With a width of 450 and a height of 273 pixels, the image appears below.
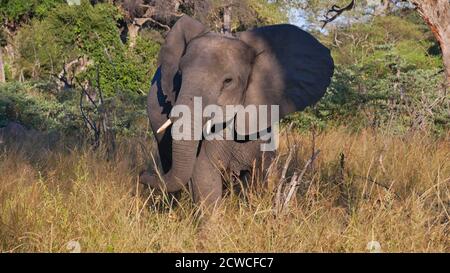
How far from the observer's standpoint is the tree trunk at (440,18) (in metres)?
9.05

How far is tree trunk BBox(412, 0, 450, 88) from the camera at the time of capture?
9.05m

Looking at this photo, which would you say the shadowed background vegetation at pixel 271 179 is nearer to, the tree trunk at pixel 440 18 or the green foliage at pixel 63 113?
the green foliage at pixel 63 113

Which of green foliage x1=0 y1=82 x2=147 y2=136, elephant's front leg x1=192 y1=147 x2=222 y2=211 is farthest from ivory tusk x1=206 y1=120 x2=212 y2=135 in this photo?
green foliage x1=0 y1=82 x2=147 y2=136

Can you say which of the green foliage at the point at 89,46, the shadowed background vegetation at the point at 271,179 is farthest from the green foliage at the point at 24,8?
the shadowed background vegetation at the point at 271,179

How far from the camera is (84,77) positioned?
19578 millimetres

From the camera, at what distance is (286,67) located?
474cm

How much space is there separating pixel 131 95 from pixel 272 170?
879 cm

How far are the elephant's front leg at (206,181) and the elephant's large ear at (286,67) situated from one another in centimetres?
53

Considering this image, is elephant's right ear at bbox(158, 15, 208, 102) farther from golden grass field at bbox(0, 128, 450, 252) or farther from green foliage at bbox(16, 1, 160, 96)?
green foliage at bbox(16, 1, 160, 96)

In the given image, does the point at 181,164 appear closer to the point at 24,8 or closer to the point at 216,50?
the point at 216,50

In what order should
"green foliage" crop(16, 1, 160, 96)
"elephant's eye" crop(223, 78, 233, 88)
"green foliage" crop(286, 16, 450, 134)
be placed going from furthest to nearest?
"green foliage" crop(16, 1, 160, 96) → "green foliage" crop(286, 16, 450, 134) → "elephant's eye" crop(223, 78, 233, 88)

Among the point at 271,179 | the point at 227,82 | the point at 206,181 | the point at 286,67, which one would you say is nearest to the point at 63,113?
the point at 286,67

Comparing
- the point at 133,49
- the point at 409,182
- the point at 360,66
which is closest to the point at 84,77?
the point at 133,49
